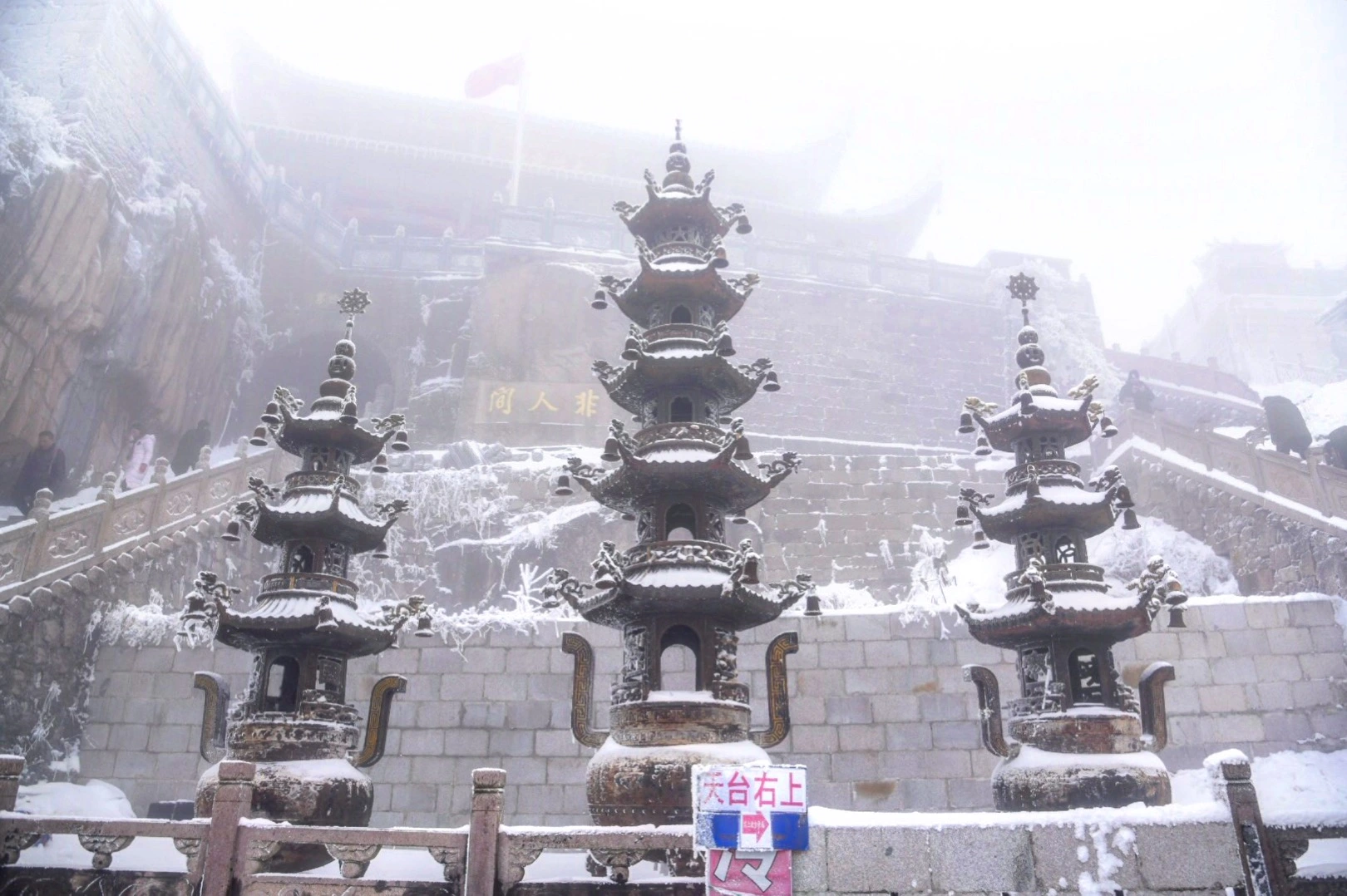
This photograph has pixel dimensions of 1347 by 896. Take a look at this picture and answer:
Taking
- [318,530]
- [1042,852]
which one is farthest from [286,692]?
[1042,852]

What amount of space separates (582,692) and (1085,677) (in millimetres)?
4659

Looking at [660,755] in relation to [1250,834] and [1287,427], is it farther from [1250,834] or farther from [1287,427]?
[1287,427]

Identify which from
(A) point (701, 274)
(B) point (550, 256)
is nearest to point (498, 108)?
(B) point (550, 256)

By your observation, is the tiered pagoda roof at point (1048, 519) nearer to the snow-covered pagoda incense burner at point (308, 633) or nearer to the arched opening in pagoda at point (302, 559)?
the snow-covered pagoda incense burner at point (308, 633)

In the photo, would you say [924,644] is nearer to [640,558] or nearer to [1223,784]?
[640,558]

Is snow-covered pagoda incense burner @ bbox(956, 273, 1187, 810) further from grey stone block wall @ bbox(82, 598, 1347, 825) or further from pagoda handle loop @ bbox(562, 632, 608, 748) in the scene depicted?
pagoda handle loop @ bbox(562, 632, 608, 748)

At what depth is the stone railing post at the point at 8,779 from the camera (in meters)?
6.10

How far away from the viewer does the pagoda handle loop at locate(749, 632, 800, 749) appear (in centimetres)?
707

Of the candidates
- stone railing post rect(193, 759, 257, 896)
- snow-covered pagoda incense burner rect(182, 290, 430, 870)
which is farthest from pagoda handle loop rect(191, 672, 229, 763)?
stone railing post rect(193, 759, 257, 896)

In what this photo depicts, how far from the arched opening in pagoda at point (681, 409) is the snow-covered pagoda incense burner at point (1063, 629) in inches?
111

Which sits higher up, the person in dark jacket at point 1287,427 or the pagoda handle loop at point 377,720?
the person in dark jacket at point 1287,427

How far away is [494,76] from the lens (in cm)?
2973

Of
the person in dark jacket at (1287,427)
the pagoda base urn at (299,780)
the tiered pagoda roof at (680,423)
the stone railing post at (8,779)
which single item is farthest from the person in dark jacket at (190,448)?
the person in dark jacket at (1287,427)

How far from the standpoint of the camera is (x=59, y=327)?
1436 cm
